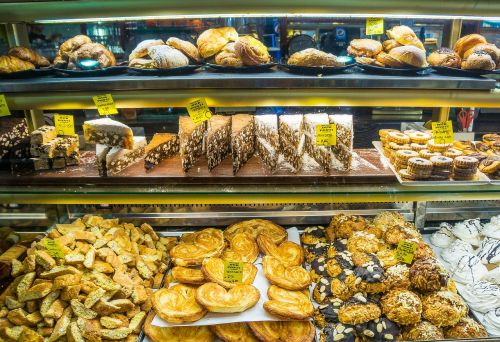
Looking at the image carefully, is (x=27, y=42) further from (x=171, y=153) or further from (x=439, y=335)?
(x=439, y=335)

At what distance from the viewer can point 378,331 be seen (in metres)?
2.20

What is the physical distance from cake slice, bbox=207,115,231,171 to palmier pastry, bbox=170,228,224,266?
51 cm

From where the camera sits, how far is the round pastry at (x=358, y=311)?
221 cm

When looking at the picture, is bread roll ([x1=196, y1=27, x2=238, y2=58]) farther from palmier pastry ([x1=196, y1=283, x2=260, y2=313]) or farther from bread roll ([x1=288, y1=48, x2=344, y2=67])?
palmier pastry ([x1=196, y1=283, x2=260, y2=313])

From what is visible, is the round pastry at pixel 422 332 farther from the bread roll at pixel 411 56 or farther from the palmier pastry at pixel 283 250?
the bread roll at pixel 411 56

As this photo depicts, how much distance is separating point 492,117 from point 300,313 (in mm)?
4243

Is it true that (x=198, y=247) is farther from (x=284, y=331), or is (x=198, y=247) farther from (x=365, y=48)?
(x=365, y=48)

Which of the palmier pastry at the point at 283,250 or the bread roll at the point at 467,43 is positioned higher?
the bread roll at the point at 467,43

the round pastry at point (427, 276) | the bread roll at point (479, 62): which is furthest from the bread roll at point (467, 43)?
the round pastry at point (427, 276)

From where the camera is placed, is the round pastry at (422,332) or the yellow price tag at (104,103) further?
the yellow price tag at (104,103)

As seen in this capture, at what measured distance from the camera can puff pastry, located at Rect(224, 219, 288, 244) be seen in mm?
2822

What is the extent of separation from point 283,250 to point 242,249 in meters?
0.28

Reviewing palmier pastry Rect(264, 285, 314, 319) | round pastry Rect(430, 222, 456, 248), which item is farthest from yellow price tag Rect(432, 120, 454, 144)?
palmier pastry Rect(264, 285, 314, 319)

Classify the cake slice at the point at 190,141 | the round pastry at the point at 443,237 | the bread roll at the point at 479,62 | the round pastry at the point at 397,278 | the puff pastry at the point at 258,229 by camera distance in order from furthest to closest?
the round pastry at the point at 443,237 < the puff pastry at the point at 258,229 < the cake slice at the point at 190,141 < the bread roll at the point at 479,62 < the round pastry at the point at 397,278
